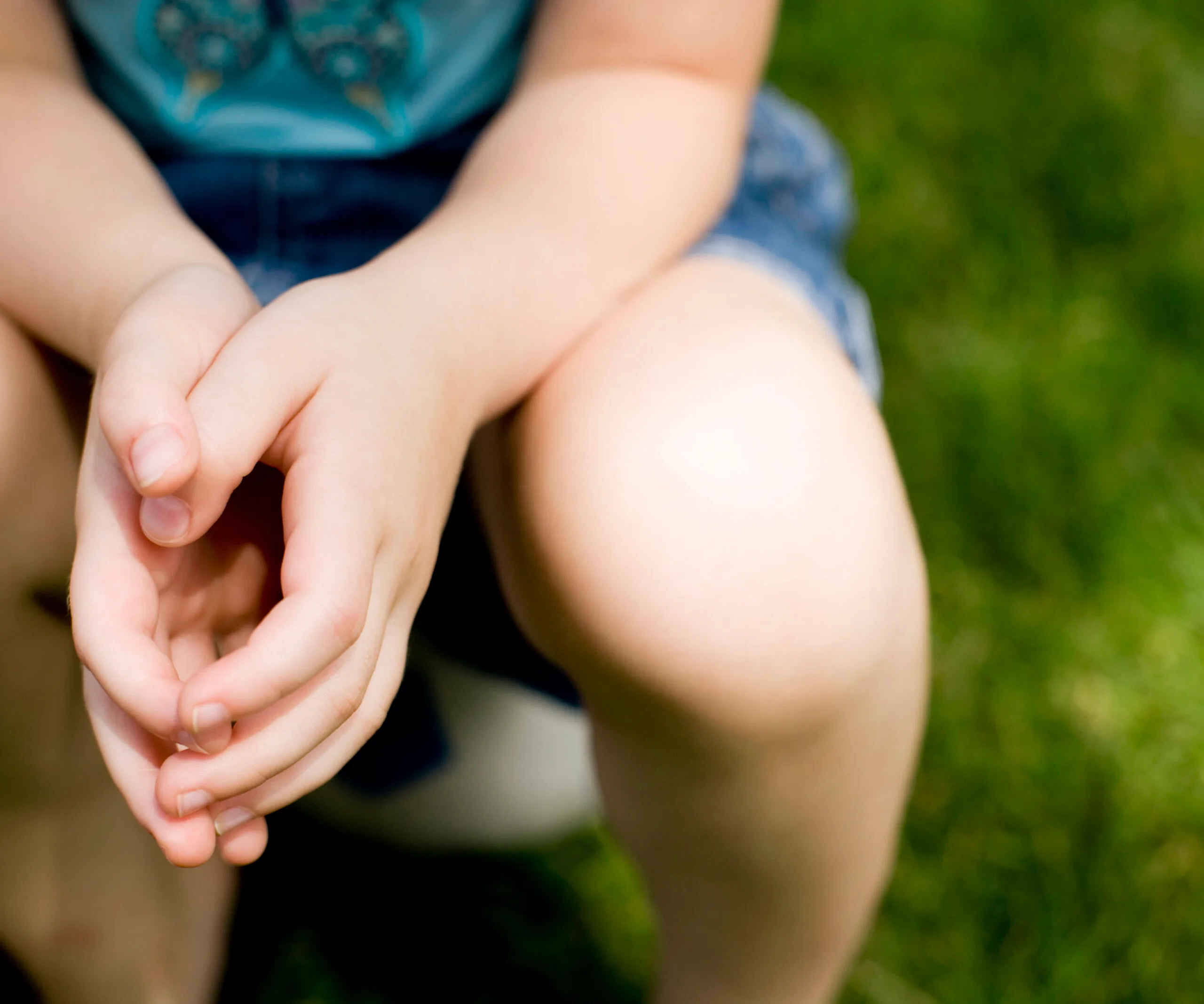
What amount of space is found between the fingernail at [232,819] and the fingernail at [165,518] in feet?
0.32

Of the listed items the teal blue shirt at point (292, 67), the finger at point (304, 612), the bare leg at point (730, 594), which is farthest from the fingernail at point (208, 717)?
the teal blue shirt at point (292, 67)

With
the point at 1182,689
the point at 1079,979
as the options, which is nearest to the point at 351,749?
the point at 1079,979

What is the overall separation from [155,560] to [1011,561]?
0.80m

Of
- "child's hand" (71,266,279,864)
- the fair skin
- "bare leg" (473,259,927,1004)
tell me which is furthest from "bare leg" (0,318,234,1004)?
"bare leg" (473,259,927,1004)

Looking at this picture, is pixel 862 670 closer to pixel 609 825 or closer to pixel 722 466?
pixel 722 466

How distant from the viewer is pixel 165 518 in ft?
1.35

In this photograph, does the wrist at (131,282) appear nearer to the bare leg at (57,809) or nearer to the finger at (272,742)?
the bare leg at (57,809)

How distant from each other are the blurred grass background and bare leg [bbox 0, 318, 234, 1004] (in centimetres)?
12

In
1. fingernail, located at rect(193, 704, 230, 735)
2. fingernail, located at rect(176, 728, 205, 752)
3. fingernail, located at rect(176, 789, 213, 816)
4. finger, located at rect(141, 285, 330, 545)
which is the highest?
finger, located at rect(141, 285, 330, 545)

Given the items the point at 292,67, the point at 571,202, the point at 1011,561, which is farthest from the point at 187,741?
the point at 1011,561

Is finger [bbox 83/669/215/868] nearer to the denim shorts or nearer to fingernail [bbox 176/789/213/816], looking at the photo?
fingernail [bbox 176/789/213/816]

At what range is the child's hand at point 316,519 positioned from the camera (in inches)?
15.6

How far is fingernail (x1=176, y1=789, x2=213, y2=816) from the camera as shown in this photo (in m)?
0.40

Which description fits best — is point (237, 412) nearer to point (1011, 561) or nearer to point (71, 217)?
point (71, 217)
